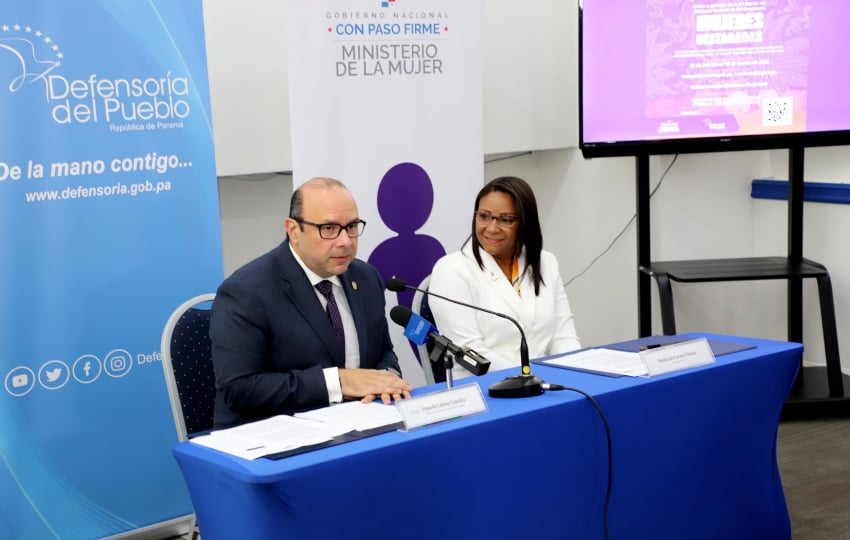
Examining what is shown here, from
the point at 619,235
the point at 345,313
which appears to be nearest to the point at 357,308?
the point at 345,313

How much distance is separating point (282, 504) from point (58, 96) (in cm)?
181

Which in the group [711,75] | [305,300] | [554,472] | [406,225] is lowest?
[554,472]

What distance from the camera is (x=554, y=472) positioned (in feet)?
7.54

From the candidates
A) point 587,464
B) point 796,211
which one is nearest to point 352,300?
point 587,464

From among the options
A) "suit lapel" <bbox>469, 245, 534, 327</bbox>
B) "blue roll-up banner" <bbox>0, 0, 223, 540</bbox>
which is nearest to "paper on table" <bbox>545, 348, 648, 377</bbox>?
"suit lapel" <bbox>469, 245, 534, 327</bbox>

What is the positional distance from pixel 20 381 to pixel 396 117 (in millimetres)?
1668

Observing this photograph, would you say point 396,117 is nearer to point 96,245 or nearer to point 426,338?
point 96,245

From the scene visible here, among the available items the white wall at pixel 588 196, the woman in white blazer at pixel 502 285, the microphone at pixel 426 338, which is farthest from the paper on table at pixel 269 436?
the white wall at pixel 588 196

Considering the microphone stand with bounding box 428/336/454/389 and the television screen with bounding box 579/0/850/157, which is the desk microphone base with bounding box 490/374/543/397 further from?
the television screen with bounding box 579/0/850/157

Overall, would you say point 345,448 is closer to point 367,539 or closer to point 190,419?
point 367,539

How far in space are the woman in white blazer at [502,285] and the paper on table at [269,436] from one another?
1.04 meters

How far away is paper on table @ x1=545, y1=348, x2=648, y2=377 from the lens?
8.39ft

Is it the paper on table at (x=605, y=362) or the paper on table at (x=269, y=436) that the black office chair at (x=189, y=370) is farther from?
the paper on table at (x=605, y=362)

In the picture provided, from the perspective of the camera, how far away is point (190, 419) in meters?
2.78
